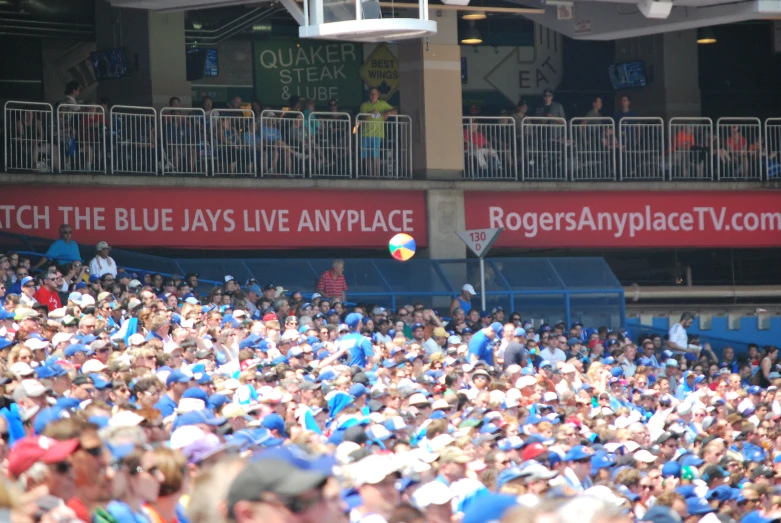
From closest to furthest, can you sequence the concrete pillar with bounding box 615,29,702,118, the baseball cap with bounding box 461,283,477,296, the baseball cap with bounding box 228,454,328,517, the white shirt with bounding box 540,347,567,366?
the baseball cap with bounding box 228,454,328,517, the white shirt with bounding box 540,347,567,366, the baseball cap with bounding box 461,283,477,296, the concrete pillar with bounding box 615,29,702,118

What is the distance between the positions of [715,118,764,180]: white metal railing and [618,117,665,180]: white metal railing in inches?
48.7

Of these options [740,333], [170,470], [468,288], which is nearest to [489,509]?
[170,470]

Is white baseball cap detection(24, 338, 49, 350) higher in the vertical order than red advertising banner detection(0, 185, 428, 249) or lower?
lower

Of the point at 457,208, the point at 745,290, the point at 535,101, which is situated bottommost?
the point at 745,290

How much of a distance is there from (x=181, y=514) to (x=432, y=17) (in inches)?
847

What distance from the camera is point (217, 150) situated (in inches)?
998

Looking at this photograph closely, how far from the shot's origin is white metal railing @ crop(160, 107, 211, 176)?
24.9 metres

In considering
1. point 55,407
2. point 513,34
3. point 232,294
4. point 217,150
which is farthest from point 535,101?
point 55,407

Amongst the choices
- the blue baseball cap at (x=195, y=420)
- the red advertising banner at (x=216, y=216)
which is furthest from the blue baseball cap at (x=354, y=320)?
the blue baseball cap at (x=195, y=420)

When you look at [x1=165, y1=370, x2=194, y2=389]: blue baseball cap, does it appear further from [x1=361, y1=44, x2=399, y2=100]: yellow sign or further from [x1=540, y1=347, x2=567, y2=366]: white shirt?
[x1=361, y1=44, x2=399, y2=100]: yellow sign

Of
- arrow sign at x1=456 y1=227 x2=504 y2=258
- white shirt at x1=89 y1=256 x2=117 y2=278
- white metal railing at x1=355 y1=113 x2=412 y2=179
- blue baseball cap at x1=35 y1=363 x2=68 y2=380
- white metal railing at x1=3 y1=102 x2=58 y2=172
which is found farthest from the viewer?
white metal railing at x1=355 y1=113 x2=412 y2=179

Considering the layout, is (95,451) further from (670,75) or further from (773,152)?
(670,75)

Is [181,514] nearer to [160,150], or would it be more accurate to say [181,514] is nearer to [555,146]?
[160,150]

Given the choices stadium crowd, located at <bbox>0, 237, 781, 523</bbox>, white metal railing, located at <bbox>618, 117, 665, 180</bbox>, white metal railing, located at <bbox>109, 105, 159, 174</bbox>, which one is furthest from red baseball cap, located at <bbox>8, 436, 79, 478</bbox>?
white metal railing, located at <bbox>618, 117, 665, 180</bbox>
